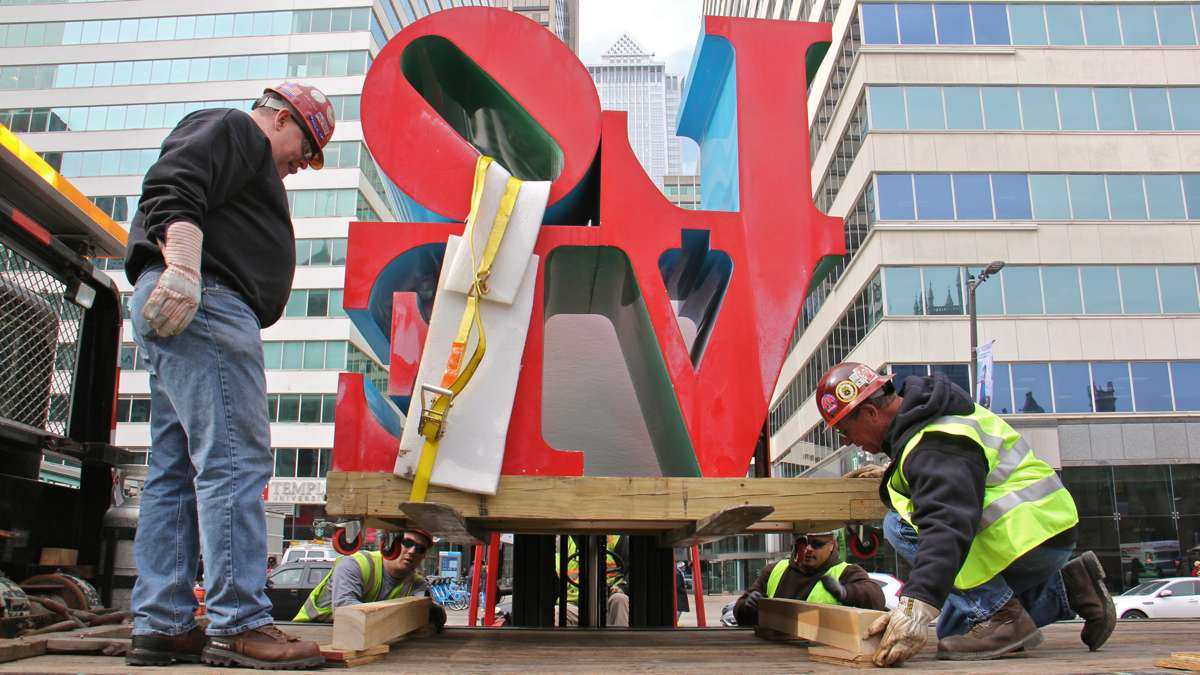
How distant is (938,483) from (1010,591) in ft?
1.88

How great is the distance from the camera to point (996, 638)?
9.44 ft

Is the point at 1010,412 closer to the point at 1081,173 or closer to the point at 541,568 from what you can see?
the point at 1081,173

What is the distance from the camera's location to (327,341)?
123 ft

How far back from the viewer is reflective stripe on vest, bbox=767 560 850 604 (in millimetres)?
5535

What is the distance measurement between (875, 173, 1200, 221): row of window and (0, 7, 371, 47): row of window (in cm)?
2759

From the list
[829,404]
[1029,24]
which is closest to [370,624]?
[829,404]

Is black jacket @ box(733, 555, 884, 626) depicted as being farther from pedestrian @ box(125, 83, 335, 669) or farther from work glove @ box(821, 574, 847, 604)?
pedestrian @ box(125, 83, 335, 669)

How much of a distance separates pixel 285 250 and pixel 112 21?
150ft

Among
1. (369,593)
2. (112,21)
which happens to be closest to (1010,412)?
(369,593)

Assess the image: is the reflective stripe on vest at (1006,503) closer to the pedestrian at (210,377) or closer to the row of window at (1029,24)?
the pedestrian at (210,377)

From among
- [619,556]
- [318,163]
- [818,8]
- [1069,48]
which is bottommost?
[619,556]

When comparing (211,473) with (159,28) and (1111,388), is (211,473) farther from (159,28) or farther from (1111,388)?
(159,28)

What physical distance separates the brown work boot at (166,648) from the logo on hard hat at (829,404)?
2198mm

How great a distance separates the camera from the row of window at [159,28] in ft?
132
